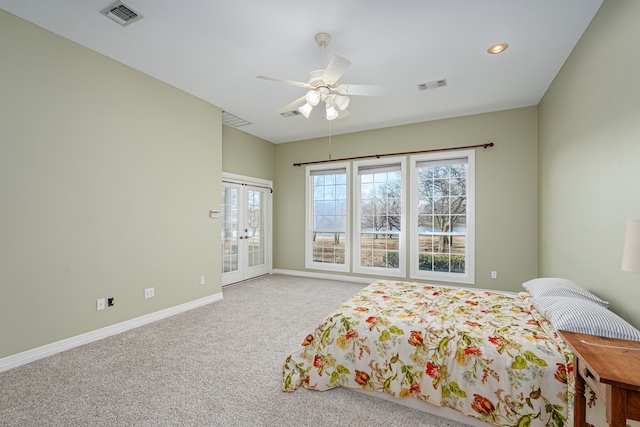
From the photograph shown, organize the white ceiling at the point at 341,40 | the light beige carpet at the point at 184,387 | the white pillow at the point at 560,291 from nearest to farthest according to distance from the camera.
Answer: the light beige carpet at the point at 184,387, the white pillow at the point at 560,291, the white ceiling at the point at 341,40

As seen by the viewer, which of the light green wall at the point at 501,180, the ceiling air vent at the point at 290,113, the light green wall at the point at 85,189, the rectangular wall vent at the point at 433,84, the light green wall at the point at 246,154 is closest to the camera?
the light green wall at the point at 85,189

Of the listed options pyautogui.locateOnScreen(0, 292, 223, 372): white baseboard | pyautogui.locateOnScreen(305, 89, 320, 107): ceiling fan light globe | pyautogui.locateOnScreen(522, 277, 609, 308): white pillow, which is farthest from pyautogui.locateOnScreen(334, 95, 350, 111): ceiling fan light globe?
pyautogui.locateOnScreen(0, 292, 223, 372): white baseboard

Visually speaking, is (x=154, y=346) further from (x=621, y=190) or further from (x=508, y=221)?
(x=508, y=221)

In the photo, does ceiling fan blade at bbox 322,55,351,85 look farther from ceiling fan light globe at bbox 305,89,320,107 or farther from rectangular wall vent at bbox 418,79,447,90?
rectangular wall vent at bbox 418,79,447,90

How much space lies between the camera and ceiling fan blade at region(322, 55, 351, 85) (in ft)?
6.91

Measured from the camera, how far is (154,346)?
2.76m

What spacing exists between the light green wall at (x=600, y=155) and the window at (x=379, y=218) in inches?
87.7

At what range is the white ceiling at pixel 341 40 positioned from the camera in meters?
2.27

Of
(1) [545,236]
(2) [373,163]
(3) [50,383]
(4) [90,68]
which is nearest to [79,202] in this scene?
(4) [90,68]

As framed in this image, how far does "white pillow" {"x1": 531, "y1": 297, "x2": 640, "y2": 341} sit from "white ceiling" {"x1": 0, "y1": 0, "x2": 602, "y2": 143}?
2299 mm

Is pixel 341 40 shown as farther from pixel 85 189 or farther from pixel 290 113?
pixel 85 189

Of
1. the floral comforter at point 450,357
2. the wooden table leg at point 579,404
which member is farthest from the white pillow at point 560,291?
the wooden table leg at point 579,404

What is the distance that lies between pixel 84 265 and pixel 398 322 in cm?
309

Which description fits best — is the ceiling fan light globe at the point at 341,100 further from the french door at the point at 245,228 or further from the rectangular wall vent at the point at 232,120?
the french door at the point at 245,228
